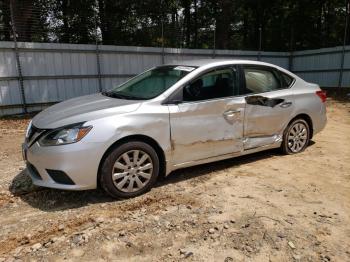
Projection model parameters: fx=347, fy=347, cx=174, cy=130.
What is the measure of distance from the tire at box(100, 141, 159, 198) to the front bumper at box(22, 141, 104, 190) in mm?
140

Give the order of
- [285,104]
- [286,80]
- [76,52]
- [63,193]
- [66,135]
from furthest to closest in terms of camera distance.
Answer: [76,52] < [286,80] < [285,104] < [63,193] < [66,135]

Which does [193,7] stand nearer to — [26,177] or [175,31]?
[175,31]

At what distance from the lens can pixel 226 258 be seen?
3008mm

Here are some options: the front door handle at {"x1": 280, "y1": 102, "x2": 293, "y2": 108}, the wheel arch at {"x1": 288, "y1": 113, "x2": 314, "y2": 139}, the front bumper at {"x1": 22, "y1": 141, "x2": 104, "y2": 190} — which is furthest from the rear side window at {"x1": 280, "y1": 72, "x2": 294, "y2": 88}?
the front bumper at {"x1": 22, "y1": 141, "x2": 104, "y2": 190}

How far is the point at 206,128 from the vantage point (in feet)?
15.2

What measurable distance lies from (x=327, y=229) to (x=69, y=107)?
3305 mm

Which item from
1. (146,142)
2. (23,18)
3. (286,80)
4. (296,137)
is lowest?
(296,137)

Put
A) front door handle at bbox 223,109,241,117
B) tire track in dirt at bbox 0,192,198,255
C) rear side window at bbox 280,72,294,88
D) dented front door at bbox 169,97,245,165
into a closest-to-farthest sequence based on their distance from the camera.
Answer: tire track in dirt at bbox 0,192,198,255 → dented front door at bbox 169,97,245,165 → front door handle at bbox 223,109,241,117 → rear side window at bbox 280,72,294,88

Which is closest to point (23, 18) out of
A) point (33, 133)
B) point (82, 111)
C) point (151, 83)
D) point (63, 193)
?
point (151, 83)

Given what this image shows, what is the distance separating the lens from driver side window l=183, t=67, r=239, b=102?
181 inches

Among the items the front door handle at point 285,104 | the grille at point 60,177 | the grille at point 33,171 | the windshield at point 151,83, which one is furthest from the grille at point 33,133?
the front door handle at point 285,104

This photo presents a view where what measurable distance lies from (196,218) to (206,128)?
137 centimetres

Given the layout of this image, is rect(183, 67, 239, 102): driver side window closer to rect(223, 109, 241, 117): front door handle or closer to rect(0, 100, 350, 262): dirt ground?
rect(223, 109, 241, 117): front door handle

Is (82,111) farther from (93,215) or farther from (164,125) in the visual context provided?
(93,215)
